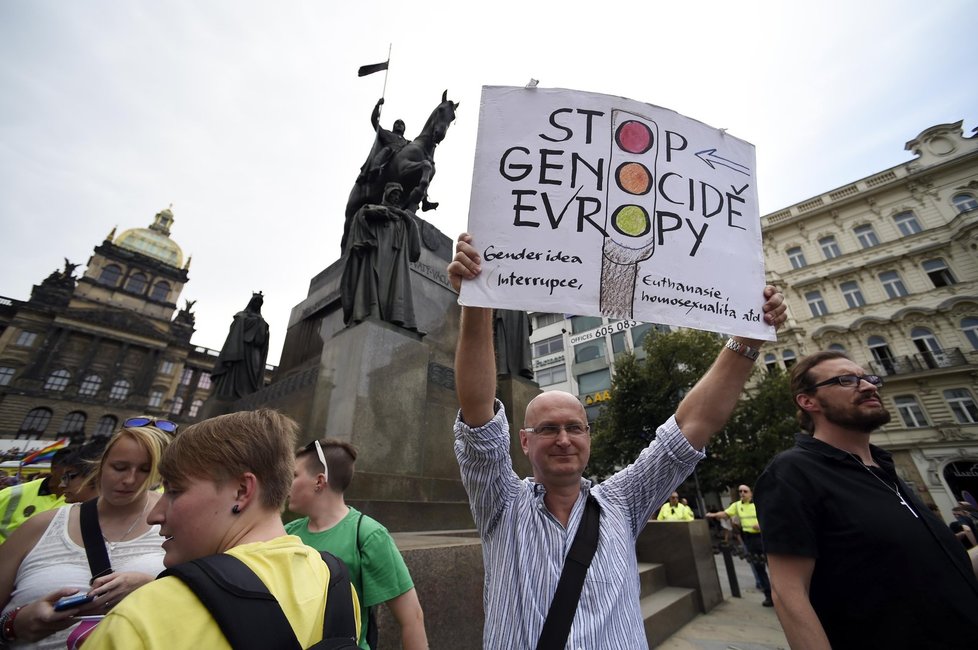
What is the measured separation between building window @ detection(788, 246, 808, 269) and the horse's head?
31.5 meters

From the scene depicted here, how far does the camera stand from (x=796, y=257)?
98.7ft

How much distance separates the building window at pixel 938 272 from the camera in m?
24.4

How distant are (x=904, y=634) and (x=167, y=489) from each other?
259cm

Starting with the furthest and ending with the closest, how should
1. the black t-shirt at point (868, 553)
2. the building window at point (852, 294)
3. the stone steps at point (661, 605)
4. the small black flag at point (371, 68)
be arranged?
the building window at point (852, 294) → the small black flag at point (371, 68) → the stone steps at point (661, 605) → the black t-shirt at point (868, 553)

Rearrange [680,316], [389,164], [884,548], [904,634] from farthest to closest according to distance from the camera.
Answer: [389,164]
[680,316]
[884,548]
[904,634]

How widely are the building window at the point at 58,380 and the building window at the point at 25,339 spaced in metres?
4.82

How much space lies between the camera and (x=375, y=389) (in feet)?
16.0

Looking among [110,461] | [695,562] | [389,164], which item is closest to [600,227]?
[110,461]

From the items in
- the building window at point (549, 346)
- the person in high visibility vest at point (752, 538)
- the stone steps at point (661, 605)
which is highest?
the building window at point (549, 346)

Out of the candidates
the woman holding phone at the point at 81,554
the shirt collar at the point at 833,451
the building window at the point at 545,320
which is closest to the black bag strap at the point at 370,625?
the woman holding phone at the point at 81,554

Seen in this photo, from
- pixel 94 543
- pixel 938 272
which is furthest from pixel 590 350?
pixel 94 543

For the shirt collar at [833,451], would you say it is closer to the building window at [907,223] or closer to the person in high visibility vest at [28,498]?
the person in high visibility vest at [28,498]

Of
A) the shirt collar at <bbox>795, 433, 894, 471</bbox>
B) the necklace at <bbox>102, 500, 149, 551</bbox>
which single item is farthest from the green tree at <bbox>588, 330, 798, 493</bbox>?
the necklace at <bbox>102, 500, 149, 551</bbox>

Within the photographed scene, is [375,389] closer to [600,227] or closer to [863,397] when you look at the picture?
[600,227]
